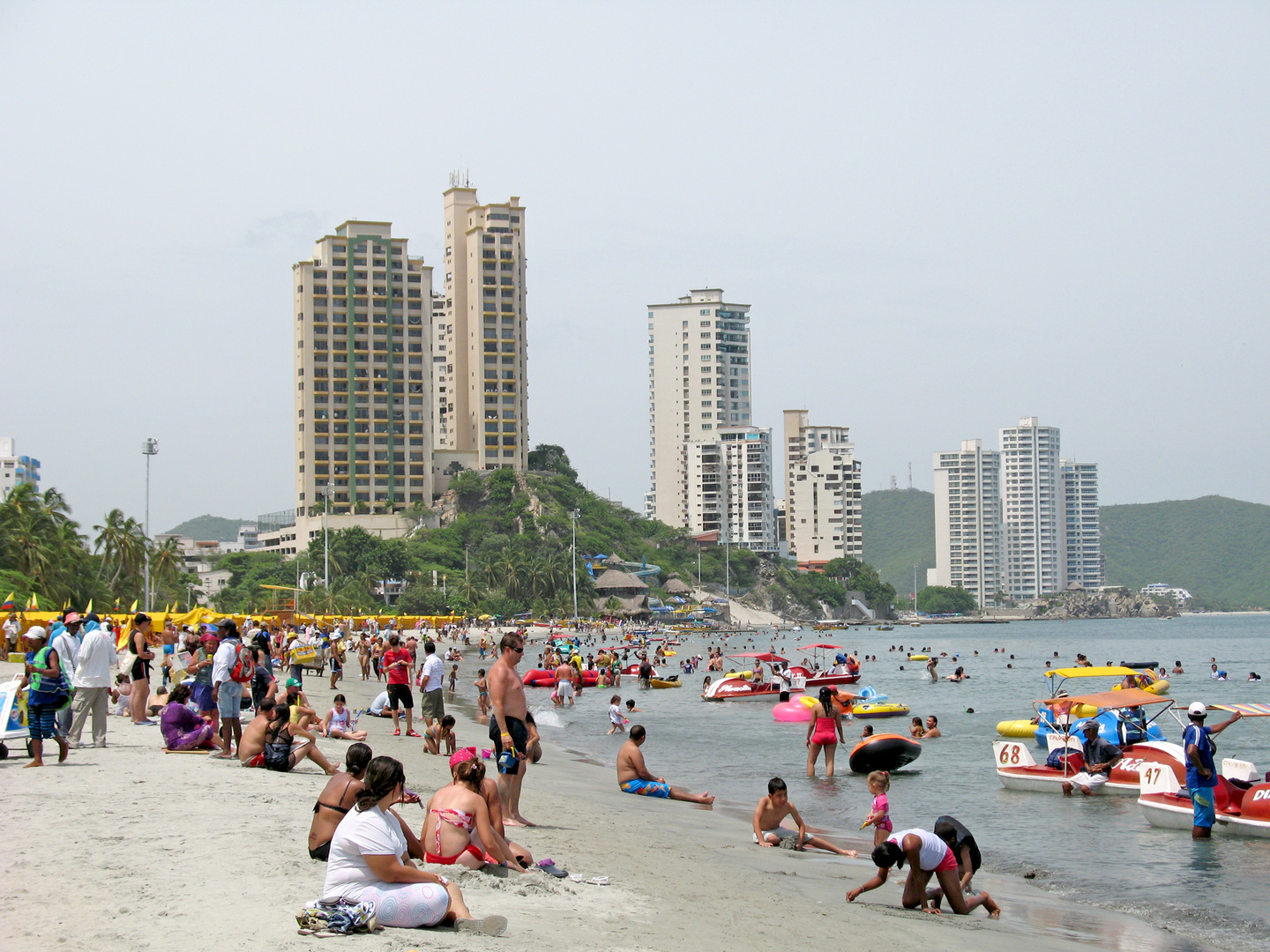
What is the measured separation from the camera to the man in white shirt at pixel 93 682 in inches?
567

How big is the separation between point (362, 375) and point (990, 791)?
118293mm

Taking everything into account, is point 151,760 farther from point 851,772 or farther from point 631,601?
point 631,601

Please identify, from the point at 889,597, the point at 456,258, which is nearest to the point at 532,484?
the point at 456,258

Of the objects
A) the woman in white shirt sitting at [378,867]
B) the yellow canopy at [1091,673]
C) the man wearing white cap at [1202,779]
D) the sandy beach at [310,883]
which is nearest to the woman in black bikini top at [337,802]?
the sandy beach at [310,883]

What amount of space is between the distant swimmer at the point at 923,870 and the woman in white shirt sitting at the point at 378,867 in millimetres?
4461

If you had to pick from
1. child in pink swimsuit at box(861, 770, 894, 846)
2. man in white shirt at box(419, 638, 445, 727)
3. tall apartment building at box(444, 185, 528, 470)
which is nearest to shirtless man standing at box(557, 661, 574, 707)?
man in white shirt at box(419, 638, 445, 727)

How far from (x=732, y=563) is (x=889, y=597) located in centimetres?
3318

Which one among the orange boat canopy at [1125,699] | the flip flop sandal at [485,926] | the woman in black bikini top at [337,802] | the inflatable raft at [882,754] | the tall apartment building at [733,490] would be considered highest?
the tall apartment building at [733,490]

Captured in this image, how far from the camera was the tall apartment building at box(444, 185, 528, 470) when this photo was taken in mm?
138375

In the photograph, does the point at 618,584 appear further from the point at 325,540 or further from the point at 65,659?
the point at 65,659

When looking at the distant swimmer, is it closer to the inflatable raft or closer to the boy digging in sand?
the boy digging in sand

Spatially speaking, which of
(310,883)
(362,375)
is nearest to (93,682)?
(310,883)

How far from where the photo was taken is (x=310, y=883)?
27.8 feet

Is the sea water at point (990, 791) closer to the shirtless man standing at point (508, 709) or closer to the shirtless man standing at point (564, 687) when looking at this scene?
the shirtless man standing at point (564, 687)
